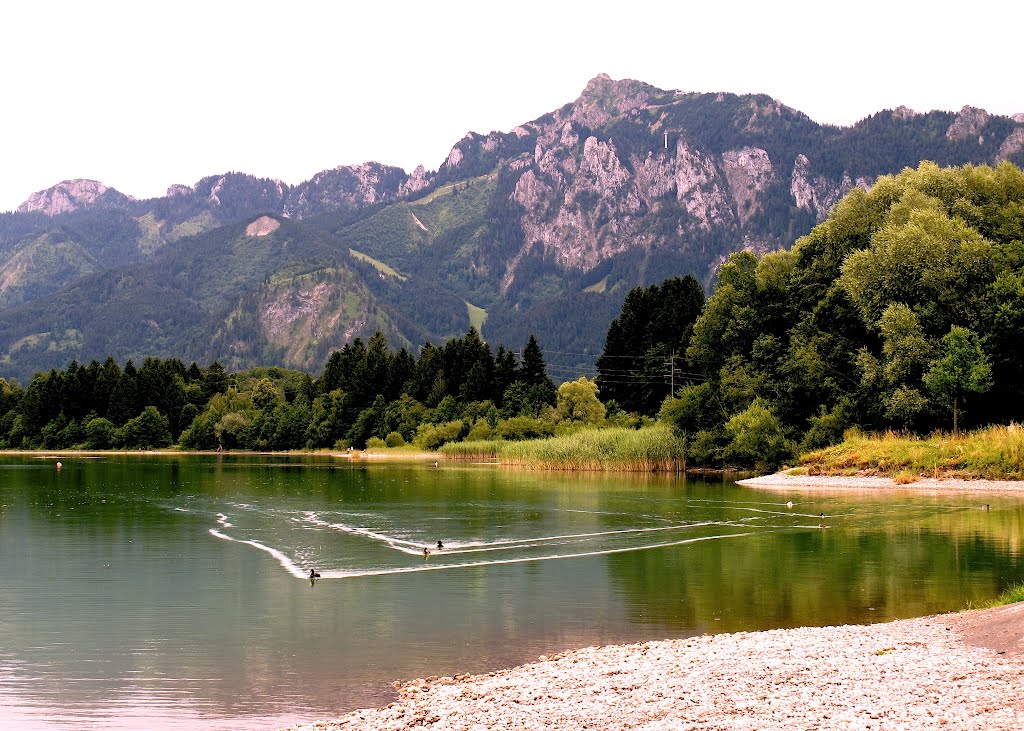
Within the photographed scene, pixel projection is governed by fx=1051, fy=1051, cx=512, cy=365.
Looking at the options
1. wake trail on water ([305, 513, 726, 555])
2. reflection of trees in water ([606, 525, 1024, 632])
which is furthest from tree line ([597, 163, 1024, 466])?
reflection of trees in water ([606, 525, 1024, 632])

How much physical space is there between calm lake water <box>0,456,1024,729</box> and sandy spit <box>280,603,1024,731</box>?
1.72 meters

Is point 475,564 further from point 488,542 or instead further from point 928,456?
point 928,456

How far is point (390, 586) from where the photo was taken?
94.0ft

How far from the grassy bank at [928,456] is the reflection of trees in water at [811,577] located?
26326 mm

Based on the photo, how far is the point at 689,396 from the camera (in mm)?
94000

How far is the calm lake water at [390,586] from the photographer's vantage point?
18.1m

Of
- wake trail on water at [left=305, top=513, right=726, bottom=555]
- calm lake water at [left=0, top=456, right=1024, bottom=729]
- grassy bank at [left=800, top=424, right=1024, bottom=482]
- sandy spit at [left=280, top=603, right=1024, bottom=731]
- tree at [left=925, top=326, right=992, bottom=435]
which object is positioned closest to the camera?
sandy spit at [left=280, top=603, right=1024, bottom=731]

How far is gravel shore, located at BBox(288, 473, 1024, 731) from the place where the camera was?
13461 mm

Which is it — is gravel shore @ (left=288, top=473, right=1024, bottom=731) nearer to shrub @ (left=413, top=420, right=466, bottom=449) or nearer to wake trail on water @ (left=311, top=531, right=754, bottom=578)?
wake trail on water @ (left=311, top=531, right=754, bottom=578)

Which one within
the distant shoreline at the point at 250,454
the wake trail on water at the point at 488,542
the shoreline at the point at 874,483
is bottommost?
the distant shoreline at the point at 250,454

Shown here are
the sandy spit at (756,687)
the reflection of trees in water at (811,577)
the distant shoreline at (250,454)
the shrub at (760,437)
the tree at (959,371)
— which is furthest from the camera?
the distant shoreline at (250,454)

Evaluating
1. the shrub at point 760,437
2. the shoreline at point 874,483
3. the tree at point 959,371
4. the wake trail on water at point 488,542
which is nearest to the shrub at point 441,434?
the shrub at point 760,437

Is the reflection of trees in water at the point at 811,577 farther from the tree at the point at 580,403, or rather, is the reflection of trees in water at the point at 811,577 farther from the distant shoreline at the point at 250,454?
the distant shoreline at the point at 250,454

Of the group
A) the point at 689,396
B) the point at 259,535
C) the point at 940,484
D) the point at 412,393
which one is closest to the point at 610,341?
the point at 412,393
